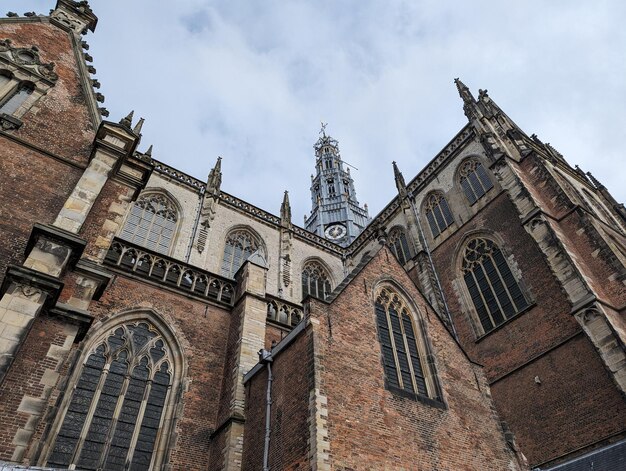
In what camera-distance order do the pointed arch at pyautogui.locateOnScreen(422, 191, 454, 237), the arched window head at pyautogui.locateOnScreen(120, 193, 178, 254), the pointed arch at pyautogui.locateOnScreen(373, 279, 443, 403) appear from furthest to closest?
→ the pointed arch at pyautogui.locateOnScreen(422, 191, 454, 237)
the arched window head at pyautogui.locateOnScreen(120, 193, 178, 254)
the pointed arch at pyautogui.locateOnScreen(373, 279, 443, 403)

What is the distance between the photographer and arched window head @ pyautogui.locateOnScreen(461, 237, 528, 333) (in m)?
16.1

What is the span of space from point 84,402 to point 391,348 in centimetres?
719

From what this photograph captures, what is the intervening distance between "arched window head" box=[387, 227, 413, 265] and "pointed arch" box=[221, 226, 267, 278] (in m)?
7.08

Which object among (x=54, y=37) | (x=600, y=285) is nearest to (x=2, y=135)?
(x=54, y=37)

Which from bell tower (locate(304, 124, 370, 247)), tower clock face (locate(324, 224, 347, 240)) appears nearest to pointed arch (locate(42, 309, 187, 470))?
bell tower (locate(304, 124, 370, 247))

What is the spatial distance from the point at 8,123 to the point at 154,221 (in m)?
8.44

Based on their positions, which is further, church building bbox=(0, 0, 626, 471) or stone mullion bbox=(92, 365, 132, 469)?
stone mullion bbox=(92, 365, 132, 469)

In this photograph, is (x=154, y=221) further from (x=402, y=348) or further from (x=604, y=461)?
(x=604, y=461)

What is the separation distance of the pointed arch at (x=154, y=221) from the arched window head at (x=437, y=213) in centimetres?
1228

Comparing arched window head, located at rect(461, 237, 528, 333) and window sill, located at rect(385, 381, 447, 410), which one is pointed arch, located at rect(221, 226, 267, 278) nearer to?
arched window head, located at rect(461, 237, 528, 333)

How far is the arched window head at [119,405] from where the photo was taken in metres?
8.98

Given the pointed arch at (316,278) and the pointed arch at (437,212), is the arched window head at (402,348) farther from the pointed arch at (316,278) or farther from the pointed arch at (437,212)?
the pointed arch at (316,278)

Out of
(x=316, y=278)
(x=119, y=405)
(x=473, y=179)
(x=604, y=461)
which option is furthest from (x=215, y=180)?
(x=604, y=461)

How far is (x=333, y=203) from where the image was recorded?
4616cm
